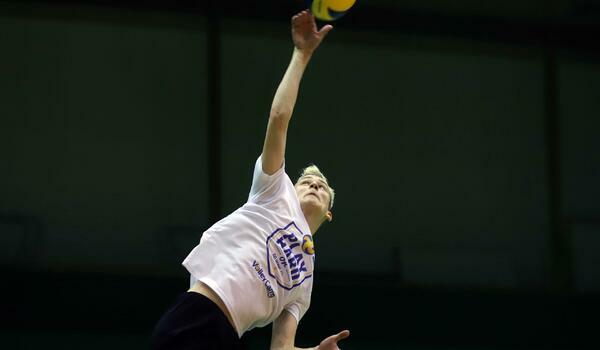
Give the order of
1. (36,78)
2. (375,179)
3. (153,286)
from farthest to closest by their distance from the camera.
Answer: (375,179) < (36,78) < (153,286)

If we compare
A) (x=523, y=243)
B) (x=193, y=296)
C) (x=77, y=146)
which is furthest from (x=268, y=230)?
(x=523, y=243)

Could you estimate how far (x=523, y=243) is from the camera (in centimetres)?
1210

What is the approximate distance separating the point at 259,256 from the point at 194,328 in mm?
514

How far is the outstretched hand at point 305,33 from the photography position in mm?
5582

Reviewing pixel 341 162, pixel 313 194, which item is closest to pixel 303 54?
pixel 313 194

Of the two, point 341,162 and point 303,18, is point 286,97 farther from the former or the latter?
point 341,162

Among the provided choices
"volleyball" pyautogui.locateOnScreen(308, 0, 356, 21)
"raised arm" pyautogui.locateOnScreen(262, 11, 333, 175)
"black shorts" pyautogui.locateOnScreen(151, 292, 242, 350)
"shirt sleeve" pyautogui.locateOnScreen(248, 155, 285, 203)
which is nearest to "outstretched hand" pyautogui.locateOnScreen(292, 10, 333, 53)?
"raised arm" pyautogui.locateOnScreen(262, 11, 333, 175)

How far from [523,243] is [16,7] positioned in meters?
6.20

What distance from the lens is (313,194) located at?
5.94m

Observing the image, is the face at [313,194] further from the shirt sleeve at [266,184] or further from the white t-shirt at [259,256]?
the shirt sleeve at [266,184]

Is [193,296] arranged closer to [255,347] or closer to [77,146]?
[255,347]

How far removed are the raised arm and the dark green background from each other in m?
5.06

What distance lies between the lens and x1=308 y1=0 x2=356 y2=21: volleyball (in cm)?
584

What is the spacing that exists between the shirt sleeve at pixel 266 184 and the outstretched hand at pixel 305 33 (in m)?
0.65
